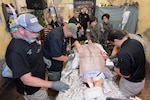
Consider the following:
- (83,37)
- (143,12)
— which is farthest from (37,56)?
(143,12)

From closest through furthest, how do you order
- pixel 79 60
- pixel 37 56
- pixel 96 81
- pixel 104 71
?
pixel 37 56 → pixel 96 81 → pixel 104 71 → pixel 79 60

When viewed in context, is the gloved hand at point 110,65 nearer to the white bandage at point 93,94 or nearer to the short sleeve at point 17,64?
the white bandage at point 93,94

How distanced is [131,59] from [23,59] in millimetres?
1190

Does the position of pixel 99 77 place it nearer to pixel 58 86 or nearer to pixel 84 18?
pixel 58 86

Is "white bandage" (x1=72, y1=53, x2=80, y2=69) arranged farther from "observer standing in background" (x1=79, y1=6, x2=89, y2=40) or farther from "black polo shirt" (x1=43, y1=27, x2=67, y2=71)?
"observer standing in background" (x1=79, y1=6, x2=89, y2=40)

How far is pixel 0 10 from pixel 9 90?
5.04 ft

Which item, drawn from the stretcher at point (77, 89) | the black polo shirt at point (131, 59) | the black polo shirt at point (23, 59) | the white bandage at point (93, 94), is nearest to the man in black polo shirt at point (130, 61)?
the black polo shirt at point (131, 59)

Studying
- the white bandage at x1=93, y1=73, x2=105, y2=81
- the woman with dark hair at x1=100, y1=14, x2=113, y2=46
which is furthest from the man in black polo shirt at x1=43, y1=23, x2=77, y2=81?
the woman with dark hair at x1=100, y1=14, x2=113, y2=46

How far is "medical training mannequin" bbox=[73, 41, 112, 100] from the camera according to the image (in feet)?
5.05

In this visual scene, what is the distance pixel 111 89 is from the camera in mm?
1727

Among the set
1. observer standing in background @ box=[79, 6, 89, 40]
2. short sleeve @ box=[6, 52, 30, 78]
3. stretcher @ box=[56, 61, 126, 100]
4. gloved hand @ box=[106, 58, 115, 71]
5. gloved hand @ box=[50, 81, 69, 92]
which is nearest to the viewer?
short sleeve @ box=[6, 52, 30, 78]

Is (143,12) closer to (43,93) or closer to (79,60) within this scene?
(79,60)

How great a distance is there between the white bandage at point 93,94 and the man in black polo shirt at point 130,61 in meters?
0.44

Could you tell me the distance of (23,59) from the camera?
1.31 m
